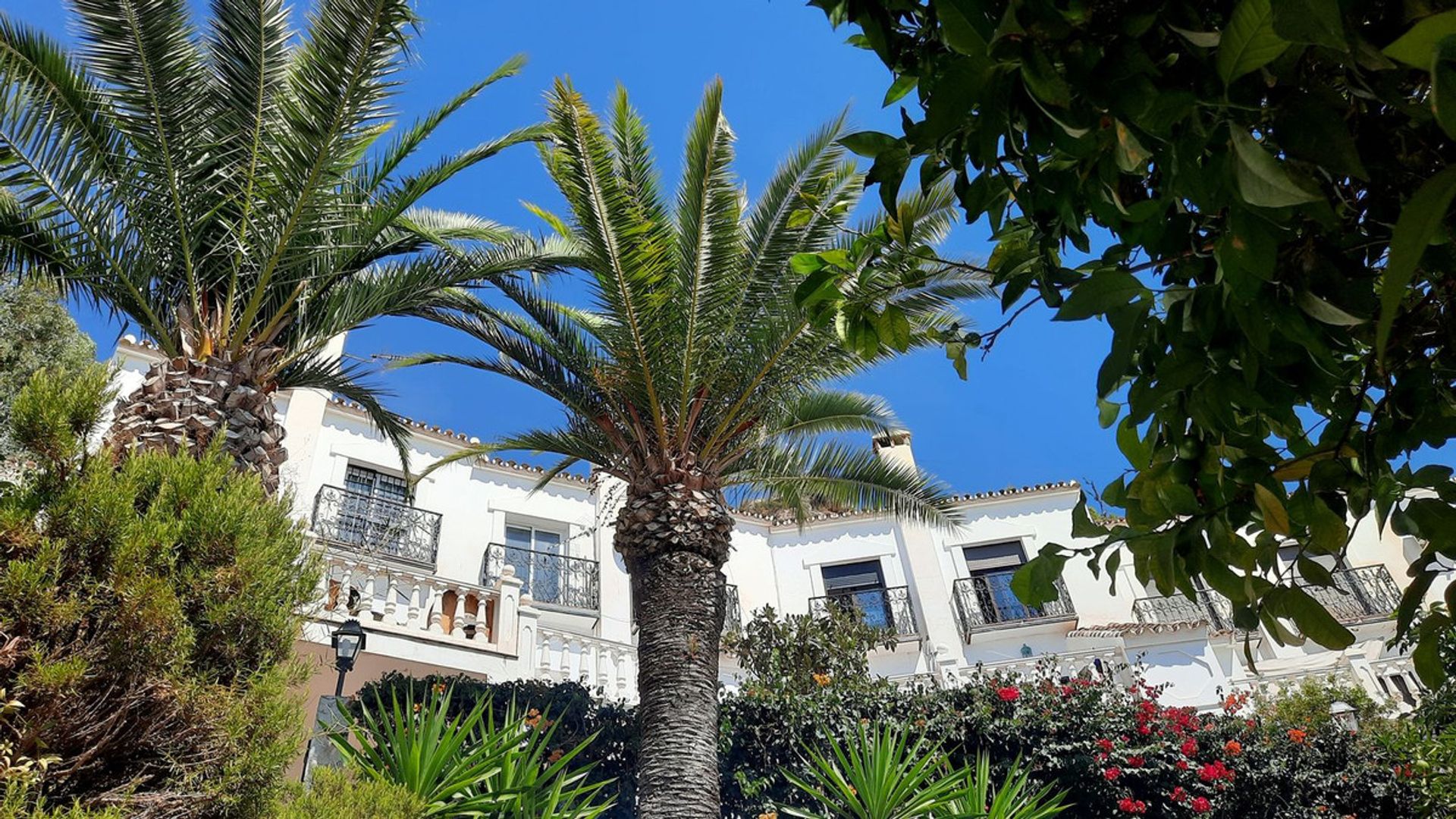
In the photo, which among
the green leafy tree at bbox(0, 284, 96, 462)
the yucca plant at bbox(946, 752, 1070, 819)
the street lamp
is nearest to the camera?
the yucca plant at bbox(946, 752, 1070, 819)

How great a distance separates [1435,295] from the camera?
143cm

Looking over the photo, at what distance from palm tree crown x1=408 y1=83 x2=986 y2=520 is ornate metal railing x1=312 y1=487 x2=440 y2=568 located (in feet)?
24.4

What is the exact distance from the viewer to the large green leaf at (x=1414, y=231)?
0.59m

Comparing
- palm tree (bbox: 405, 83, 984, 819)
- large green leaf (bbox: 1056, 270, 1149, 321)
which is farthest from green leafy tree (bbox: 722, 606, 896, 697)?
large green leaf (bbox: 1056, 270, 1149, 321)

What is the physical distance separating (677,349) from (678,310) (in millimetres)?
351

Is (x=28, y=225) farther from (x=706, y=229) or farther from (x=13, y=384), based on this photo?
(x=13, y=384)

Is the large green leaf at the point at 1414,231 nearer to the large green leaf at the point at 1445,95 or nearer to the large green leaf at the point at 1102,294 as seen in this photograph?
the large green leaf at the point at 1445,95

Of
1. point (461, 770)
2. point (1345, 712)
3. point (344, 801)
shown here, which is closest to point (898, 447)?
point (1345, 712)

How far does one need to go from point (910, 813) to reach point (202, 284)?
6.73 m

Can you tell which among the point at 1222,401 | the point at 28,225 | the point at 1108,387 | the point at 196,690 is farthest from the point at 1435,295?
the point at 28,225

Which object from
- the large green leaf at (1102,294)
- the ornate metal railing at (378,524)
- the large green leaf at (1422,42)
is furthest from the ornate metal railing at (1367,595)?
the large green leaf at (1422,42)

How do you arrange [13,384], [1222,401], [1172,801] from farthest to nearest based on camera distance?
[13,384], [1172,801], [1222,401]

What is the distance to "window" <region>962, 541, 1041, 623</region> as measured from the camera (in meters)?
18.4

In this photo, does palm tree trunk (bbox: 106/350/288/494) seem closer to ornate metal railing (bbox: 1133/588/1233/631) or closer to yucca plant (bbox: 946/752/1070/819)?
yucca plant (bbox: 946/752/1070/819)
